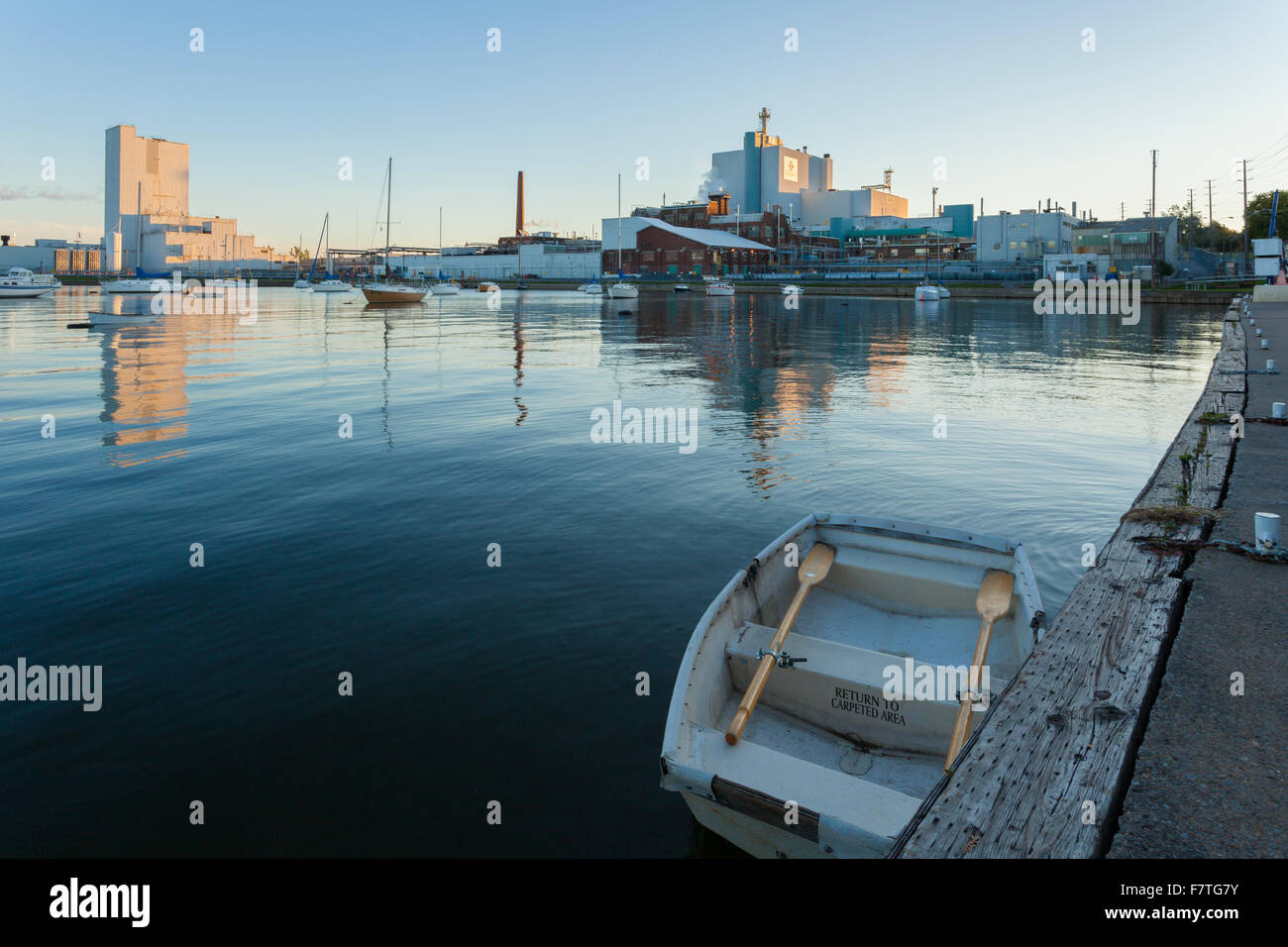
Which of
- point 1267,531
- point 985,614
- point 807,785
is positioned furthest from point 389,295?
point 807,785

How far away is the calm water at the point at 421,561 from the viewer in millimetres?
6258

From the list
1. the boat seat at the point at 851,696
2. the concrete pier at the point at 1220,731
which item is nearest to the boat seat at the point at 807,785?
the boat seat at the point at 851,696

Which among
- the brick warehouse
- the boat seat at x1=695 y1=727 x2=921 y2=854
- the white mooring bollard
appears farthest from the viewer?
the brick warehouse

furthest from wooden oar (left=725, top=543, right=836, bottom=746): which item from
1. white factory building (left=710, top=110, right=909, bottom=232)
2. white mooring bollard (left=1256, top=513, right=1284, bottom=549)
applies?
white factory building (left=710, top=110, right=909, bottom=232)

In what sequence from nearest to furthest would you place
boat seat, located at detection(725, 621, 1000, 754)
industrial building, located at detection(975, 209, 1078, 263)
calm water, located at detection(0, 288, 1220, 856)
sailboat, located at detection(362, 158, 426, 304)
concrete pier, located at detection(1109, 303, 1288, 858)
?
1. concrete pier, located at detection(1109, 303, 1288, 858)
2. boat seat, located at detection(725, 621, 1000, 754)
3. calm water, located at detection(0, 288, 1220, 856)
4. sailboat, located at detection(362, 158, 426, 304)
5. industrial building, located at detection(975, 209, 1078, 263)

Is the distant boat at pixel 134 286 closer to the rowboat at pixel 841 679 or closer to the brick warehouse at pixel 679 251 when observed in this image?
the brick warehouse at pixel 679 251

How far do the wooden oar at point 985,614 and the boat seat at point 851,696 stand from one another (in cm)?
20

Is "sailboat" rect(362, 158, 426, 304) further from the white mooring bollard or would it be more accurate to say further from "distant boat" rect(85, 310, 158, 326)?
the white mooring bollard

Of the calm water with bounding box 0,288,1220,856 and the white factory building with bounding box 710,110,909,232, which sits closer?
the calm water with bounding box 0,288,1220,856

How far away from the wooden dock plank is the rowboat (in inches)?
22.3

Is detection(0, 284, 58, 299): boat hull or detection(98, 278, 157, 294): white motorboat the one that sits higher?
detection(98, 278, 157, 294): white motorboat

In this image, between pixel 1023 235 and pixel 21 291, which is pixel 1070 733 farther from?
pixel 1023 235

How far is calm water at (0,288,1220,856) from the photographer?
626 centimetres

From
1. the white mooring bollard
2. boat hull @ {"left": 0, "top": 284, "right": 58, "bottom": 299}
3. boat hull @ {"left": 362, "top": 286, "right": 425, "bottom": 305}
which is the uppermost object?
boat hull @ {"left": 0, "top": 284, "right": 58, "bottom": 299}
